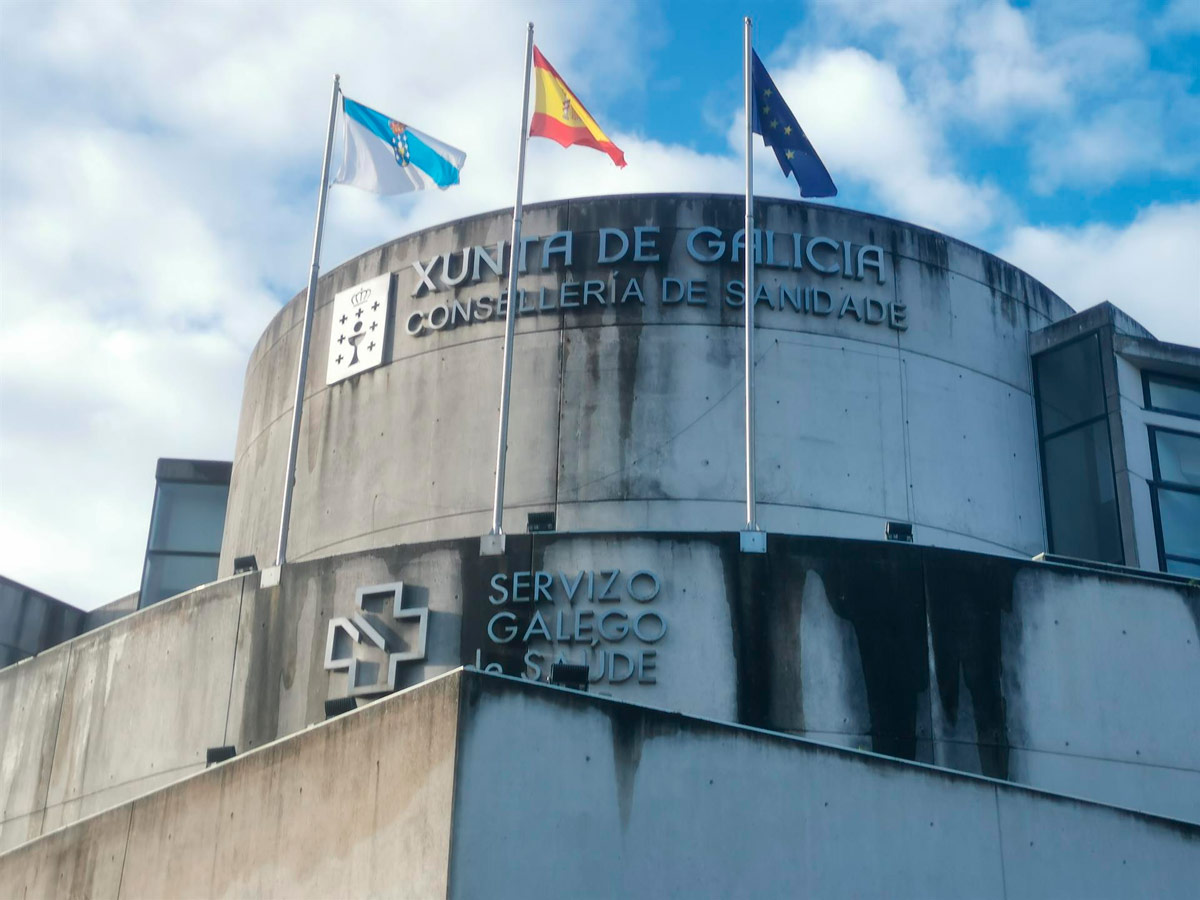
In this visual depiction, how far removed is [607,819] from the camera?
1400 cm

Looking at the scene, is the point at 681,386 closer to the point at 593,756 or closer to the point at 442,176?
the point at 442,176

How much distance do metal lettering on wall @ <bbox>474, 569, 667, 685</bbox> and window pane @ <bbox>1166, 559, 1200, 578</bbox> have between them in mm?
8230

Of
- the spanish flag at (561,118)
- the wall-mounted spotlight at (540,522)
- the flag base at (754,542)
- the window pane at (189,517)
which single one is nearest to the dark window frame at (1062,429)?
the flag base at (754,542)

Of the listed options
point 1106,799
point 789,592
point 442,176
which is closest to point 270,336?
point 442,176

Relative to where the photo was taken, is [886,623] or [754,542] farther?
[754,542]

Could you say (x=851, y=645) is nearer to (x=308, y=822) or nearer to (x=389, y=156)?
(x=308, y=822)

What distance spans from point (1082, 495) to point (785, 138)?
6.72m

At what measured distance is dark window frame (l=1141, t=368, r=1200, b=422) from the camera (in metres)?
23.0

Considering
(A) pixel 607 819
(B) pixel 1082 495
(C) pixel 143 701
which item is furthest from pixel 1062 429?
(C) pixel 143 701

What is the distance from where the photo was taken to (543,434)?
2158 centimetres

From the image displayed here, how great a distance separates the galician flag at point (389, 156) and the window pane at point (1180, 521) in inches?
443

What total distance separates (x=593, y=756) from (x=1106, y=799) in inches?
270

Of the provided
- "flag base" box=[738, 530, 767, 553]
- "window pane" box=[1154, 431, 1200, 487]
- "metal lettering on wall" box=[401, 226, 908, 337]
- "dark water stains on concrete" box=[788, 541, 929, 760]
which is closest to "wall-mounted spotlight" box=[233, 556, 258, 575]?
"metal lettering on wall" box=[401, 226, 908, 337]

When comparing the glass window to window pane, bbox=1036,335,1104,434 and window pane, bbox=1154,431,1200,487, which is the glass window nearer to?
window pane, bbox=1154,431,1200,487
